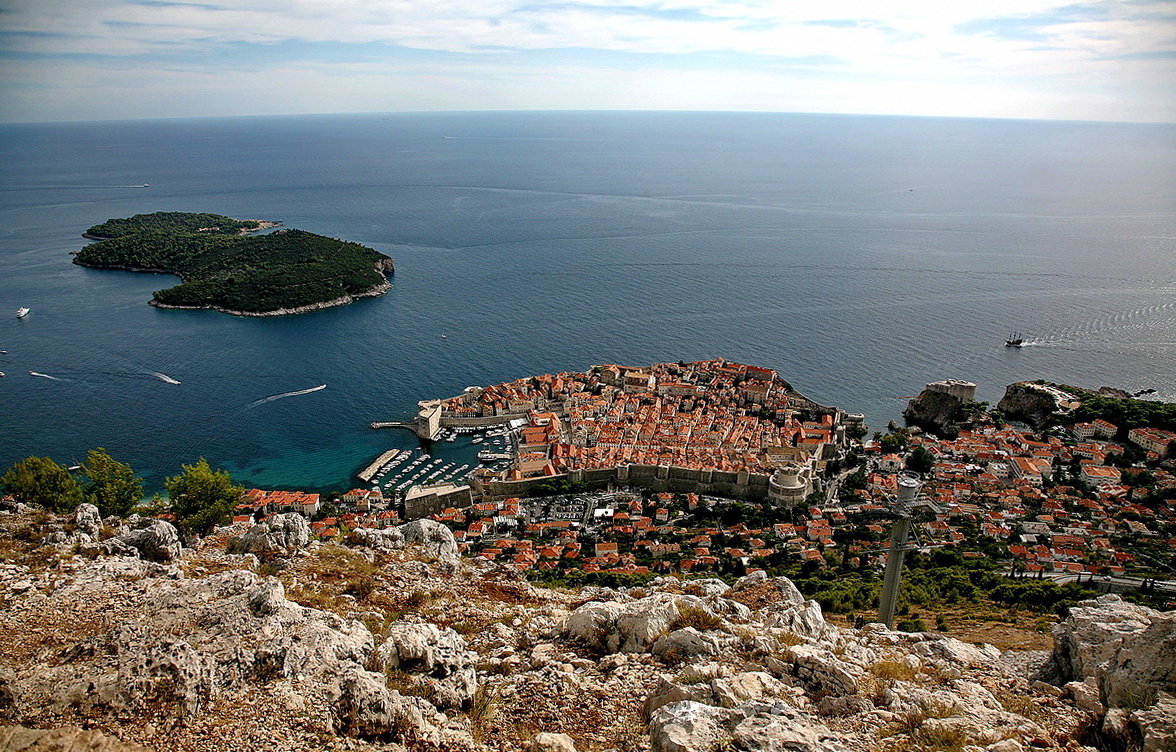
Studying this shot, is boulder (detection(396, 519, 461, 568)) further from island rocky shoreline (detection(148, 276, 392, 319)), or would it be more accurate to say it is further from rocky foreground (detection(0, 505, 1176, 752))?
island rocky shoreline (detection(148, 276, 392, 319))

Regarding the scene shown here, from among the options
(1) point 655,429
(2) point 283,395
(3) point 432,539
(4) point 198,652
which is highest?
(4) point 198,652

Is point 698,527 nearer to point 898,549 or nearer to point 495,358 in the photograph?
point 898,549

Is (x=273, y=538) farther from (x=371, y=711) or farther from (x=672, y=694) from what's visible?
(x=672, y=694)

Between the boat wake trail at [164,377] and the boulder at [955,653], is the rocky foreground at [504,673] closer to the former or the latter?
the boulder at [955,653]

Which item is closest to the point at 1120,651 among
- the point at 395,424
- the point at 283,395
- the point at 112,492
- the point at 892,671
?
the point at 892,671

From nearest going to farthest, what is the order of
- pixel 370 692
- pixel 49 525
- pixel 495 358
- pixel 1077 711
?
pixel 370 692 → pixel 1077 711 → pixel 49 525 → pixel 495 358

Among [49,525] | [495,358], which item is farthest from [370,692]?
[495,358]

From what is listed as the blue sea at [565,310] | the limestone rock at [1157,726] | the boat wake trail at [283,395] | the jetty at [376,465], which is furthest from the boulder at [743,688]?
the boat wake trail at [283,395]
